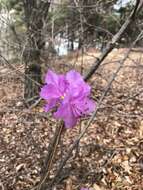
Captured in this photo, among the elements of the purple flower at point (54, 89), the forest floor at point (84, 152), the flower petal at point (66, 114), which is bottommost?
the forest floor at point (84, 152)

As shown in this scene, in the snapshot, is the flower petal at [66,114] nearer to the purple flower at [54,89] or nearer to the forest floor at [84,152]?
the purple flower at [54,89]

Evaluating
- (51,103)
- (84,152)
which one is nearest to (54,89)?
(51,103)

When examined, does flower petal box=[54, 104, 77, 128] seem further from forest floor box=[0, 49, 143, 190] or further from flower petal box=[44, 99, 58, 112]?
forest floor box=[0, 49, 143, 190]

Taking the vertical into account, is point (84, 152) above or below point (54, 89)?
below

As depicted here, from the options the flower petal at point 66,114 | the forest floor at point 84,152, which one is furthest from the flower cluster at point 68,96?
the forest floor at point 84,152

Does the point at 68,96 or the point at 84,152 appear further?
the point at 84,152

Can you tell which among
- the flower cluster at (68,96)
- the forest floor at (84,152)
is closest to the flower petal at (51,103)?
the flower cluster at (68,96)

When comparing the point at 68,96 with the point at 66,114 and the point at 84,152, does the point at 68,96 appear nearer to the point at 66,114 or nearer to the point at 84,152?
the point at 66,114

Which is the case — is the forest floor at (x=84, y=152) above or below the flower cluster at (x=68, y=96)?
below

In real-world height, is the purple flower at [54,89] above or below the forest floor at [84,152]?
above

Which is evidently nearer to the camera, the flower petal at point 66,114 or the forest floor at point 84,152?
the flower petal at point 66,114
